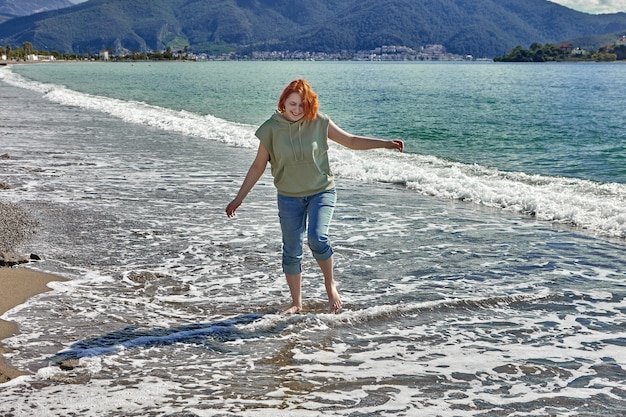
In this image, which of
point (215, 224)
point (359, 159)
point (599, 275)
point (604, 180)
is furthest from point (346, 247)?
point (604, 180)

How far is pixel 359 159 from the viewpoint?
16406mm

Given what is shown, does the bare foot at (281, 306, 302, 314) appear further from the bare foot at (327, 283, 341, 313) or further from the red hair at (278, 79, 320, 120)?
the red hair at (278, 79, 320, 120)

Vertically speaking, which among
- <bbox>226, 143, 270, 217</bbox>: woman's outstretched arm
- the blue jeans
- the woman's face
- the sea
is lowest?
the sea

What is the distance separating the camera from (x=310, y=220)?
Result: 18.9ft

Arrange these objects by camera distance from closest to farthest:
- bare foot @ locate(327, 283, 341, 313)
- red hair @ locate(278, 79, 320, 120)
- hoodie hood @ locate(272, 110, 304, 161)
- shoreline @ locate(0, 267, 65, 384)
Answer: red hair @ locate(278, 79, 320, 120) < hoodie hood @ locate(272, 110, 304, 161) < shoreline @ locate(0, 267, 65, 384) < bare foot @ locate(327, 283, 341, 313)

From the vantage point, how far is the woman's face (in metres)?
5.43

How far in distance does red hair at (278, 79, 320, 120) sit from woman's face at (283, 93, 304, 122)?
Answer: 22 millimetres

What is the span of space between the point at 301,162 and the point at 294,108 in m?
0.44

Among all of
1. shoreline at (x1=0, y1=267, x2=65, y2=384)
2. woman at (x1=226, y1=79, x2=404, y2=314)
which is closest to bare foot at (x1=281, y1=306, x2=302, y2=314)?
woman at (x1=226, y1=79, x2=404, y2=314)

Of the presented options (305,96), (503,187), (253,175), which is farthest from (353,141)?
(503,187)

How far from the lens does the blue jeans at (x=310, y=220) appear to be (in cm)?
570

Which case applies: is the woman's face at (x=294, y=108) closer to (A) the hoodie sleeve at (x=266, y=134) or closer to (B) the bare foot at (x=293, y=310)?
(A) the hoodie sleeve at (x=266, y=134)

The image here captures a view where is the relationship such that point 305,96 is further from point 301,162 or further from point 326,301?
point 326,301

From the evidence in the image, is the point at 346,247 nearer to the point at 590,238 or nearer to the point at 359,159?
the point at 590,238
